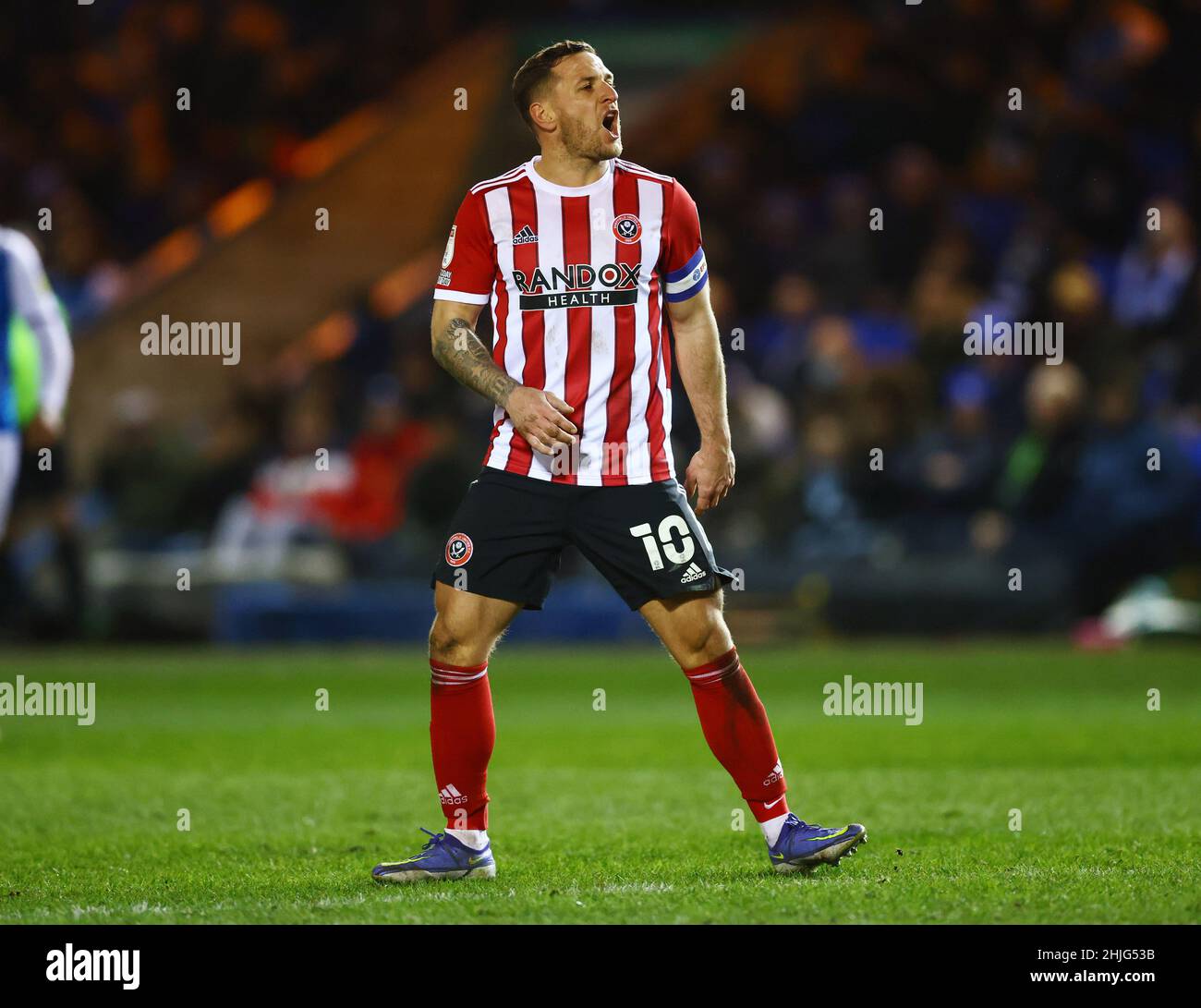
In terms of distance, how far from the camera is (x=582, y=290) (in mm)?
4984

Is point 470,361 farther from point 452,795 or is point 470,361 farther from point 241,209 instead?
point 241,209

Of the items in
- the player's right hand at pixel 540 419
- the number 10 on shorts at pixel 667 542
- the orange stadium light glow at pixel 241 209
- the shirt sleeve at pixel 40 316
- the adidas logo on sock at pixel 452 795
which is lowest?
the adidas logo on sock at pixel 452 795

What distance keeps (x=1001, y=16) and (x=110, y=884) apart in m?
13.5

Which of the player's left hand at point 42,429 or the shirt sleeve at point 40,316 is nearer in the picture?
the player's left hand at point 42,429

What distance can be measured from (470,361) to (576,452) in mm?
382

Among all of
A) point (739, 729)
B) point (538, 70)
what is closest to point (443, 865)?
point (739, 729)

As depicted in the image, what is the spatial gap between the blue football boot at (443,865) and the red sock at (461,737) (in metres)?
0.06

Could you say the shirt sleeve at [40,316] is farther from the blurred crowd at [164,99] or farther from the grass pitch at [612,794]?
the blurred crowd at [164,99]

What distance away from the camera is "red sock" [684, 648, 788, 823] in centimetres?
504

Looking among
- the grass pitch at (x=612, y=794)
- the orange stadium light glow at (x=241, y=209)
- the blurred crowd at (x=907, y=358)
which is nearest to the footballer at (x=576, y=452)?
the grass pitch at (x=612, y=794)

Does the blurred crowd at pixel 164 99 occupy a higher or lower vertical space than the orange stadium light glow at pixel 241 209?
higher

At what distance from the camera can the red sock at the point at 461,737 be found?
5027mm

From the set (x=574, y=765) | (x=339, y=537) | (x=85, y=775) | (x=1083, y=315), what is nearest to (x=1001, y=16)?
(x=1083, y=315)

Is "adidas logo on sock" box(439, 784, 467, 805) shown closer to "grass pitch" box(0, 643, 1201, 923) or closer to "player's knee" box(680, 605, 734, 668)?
"grass pitch" box(0, 643, 1201, 923)
